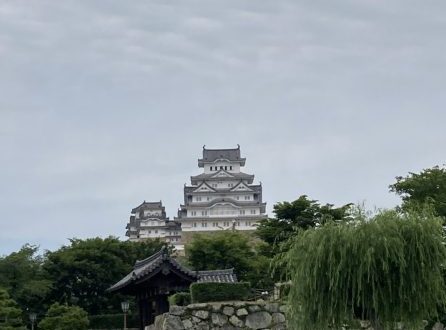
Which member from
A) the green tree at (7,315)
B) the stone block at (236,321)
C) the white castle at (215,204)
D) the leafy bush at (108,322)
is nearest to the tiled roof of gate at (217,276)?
the stone block at (236,321)

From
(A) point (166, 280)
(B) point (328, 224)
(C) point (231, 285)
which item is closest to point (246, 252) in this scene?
(A) point (166, 280)

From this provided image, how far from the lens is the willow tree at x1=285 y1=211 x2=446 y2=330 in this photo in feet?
38.8

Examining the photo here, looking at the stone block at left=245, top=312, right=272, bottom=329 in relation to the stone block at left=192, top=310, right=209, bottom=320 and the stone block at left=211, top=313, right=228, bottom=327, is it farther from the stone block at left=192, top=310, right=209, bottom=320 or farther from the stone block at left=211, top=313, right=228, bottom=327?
the stone block at left=192, top=310, right=209, bottom=320

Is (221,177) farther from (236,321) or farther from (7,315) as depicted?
(236,321)

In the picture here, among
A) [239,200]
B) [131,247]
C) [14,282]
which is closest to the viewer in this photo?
[14,282]

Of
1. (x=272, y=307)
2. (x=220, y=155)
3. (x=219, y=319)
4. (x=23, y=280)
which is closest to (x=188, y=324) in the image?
(x=219, y=319)

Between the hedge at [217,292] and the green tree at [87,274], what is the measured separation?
71.0 ft

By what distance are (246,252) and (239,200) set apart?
38.3 meters

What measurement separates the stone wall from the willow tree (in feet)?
18.5

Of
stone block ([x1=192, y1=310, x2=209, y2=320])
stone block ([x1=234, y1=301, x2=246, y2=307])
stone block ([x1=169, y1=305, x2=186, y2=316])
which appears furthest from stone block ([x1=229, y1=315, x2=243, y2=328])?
stone block ([x1=169, y1=305, x2=186, y2=316])

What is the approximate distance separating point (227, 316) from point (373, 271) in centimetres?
692

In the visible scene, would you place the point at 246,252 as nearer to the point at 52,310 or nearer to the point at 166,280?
the point at 52,310

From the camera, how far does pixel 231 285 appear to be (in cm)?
1892

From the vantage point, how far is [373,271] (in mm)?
11797
